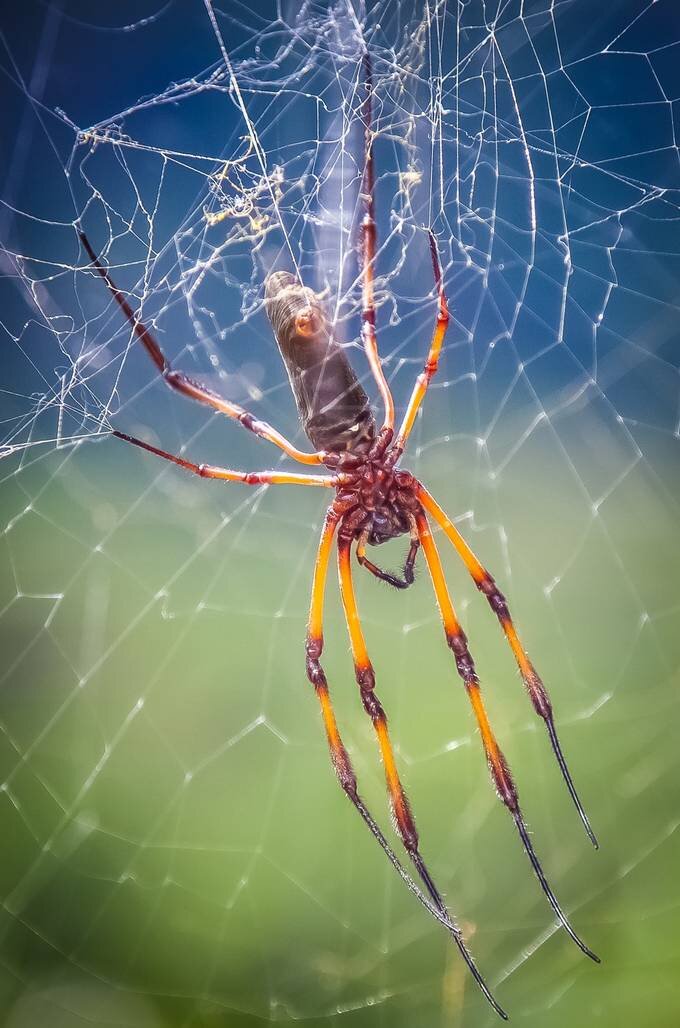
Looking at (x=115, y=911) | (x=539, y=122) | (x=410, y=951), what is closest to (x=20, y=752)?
(x=115, y=911)

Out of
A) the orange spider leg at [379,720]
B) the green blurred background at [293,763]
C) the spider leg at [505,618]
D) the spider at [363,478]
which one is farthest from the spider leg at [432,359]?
the green blurred background at [293,763]

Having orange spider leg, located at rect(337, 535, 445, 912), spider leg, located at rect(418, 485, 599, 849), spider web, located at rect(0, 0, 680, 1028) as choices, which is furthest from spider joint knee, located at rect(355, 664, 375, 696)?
spider web, located at rect(0, 0, 680, 1028)

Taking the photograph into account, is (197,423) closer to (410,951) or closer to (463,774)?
(463,774)

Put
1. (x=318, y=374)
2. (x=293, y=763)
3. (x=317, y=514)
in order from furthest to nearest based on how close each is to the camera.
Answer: (x=317, y=514) < (x=293, y=763) < (x=318, y=374)

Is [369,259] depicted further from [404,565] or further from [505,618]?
[505,618]

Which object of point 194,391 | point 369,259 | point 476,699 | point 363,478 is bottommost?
point 476,699

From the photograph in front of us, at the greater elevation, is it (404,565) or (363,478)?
(363,478)

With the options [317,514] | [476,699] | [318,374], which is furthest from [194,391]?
[317,514]
